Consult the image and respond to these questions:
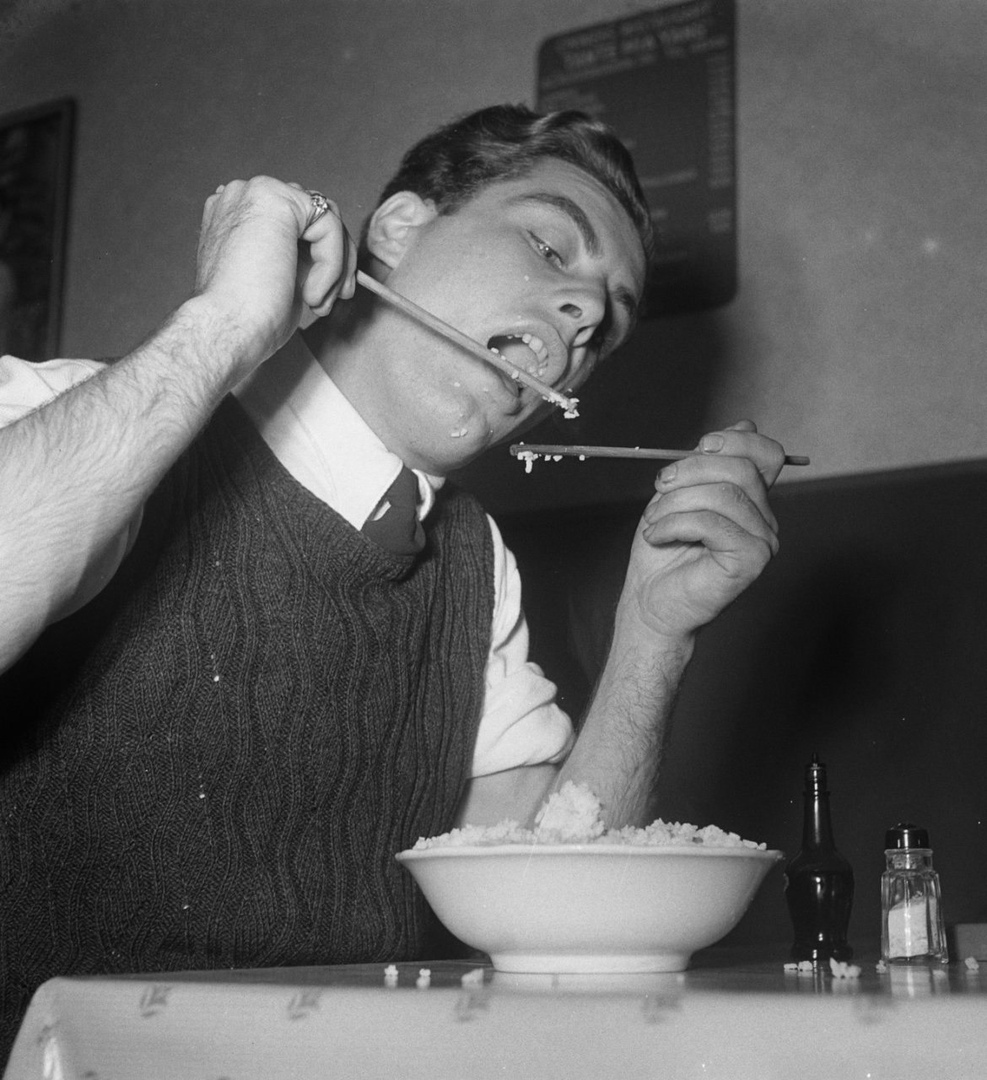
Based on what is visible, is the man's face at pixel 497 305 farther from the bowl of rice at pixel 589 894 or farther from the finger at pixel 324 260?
the bowl of rice at pixel 589 894

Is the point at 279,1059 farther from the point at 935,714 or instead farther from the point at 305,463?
the point at 935,714

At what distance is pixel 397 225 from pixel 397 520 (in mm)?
450

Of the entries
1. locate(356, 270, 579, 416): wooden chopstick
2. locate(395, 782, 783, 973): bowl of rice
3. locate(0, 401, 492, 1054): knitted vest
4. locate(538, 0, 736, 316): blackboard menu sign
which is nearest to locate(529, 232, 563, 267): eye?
locate(356, 270, 579, 416): wooden chopstick

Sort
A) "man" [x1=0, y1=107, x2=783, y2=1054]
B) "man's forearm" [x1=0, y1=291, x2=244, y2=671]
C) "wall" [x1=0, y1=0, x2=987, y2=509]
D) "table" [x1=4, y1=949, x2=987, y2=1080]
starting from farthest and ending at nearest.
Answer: "wall" [x1=0, y1=0, x2=987, y2=509], "man" [x1=0, y1=107, x2=783, y2=1054], "man's forearm" [x1=0, y1=291, x2=244, y2=671], "table" [x1=4, y1=949, x2=987, y2=1080]

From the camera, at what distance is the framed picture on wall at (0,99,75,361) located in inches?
106

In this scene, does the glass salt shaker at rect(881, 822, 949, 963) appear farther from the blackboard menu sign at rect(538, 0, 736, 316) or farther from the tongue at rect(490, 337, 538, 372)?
the blackboard menu sign at rect(538, 0, 736, 316)

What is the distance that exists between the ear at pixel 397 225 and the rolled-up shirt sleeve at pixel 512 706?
1.18ft

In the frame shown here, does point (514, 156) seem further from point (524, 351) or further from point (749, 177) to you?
point (749, 177)

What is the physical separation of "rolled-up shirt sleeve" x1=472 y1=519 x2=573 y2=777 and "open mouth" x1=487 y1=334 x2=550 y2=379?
0.78 feet

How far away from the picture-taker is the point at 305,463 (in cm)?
137

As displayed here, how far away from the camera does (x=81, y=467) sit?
0.97 meters

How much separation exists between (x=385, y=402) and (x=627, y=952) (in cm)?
80

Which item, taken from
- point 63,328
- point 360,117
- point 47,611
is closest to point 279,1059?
point 47,611

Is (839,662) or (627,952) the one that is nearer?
(627,952)
